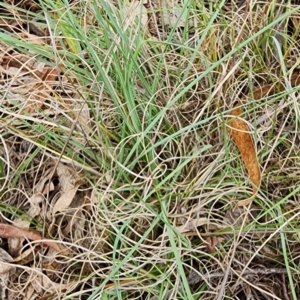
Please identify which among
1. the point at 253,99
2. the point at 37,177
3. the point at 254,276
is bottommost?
the point at 254,276

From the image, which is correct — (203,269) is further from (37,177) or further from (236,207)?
(37,177)

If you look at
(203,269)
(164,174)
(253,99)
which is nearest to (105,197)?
(164,174)

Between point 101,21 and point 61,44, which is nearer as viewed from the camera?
point 101,21

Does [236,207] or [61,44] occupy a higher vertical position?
[61,44]
